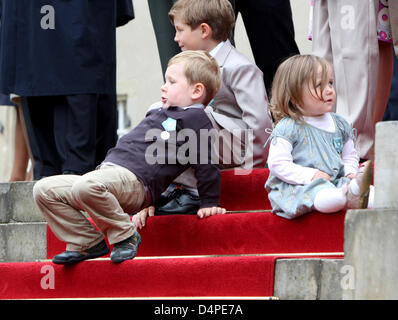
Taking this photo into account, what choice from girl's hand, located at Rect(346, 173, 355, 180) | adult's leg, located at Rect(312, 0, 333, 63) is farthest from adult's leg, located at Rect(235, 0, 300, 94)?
girl's hand, located at Rect(346, 173, 355, 180)

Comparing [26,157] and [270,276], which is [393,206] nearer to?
[270,276]

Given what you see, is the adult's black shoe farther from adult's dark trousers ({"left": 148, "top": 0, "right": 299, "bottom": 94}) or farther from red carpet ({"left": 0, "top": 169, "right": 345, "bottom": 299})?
adult's dark trousers ({"left": 148, "top": 0, "right": 299, "bottom": 94})

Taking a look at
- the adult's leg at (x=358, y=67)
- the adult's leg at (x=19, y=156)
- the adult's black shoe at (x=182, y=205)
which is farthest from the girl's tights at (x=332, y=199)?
the adult's leg at (x=19, y=156)

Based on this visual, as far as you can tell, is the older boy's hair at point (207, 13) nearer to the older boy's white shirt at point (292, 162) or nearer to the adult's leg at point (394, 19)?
the adult's leg at point (394, 19)

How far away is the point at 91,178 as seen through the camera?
4164mm

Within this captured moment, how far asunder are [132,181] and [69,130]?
4.15ft

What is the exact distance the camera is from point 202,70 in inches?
183

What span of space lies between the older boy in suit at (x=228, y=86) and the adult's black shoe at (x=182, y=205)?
41 centimetres

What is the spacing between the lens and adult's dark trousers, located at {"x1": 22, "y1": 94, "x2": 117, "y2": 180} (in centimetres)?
541

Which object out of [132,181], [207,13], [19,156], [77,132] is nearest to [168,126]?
[132,181]

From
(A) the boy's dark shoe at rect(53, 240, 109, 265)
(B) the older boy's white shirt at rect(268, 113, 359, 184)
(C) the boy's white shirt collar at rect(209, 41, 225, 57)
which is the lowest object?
(A) the boy's dark shoe at rect(53, 240, 109, 265)

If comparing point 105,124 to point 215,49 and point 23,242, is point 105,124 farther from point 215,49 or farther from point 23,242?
point 23,242

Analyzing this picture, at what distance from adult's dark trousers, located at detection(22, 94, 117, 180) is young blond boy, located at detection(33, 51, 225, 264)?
896mm

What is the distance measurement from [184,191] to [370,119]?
41.1 inches
